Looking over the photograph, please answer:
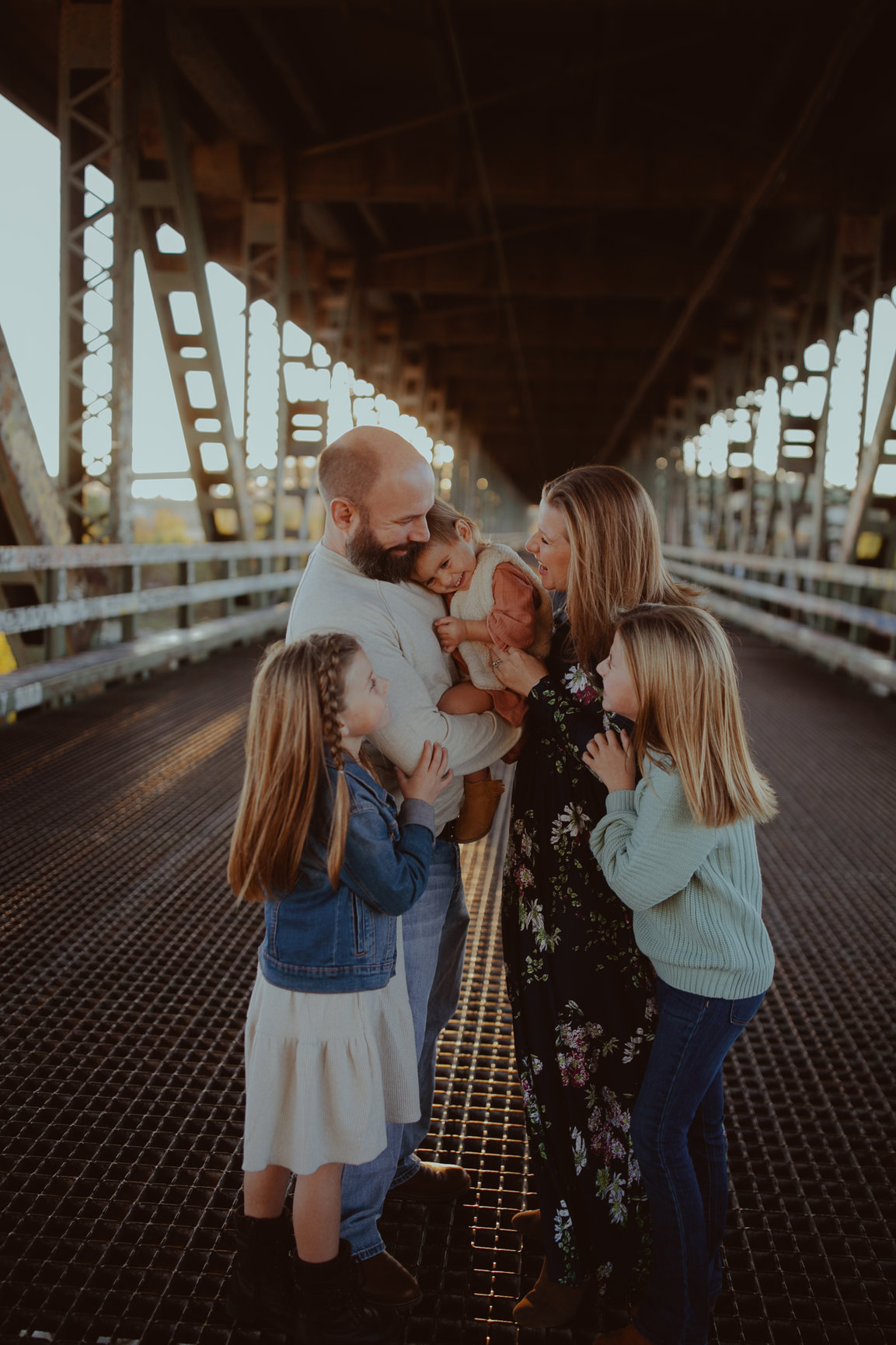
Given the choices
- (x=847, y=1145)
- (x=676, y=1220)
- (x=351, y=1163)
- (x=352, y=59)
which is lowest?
(x=847, y=1145)

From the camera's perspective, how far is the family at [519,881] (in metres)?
1.79

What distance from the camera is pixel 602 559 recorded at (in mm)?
2045

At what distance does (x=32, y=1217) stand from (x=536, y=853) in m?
1.28

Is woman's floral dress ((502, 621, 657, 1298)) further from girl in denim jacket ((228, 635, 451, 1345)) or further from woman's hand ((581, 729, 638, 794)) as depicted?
girl in denim jacket ((228, 635, 451, 1345))

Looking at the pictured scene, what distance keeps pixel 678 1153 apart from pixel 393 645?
1072 millimetres

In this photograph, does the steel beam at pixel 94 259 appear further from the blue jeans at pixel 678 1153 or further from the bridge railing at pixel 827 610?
the blue jeans at pixel 678 1153

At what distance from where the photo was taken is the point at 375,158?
10680mm

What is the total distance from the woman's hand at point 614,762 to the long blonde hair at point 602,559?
0.20 metres

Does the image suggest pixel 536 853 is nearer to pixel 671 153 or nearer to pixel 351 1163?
pixel 351 1163

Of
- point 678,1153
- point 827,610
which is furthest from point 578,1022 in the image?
point 827,610

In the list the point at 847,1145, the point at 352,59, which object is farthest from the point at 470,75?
the point at 847,1145

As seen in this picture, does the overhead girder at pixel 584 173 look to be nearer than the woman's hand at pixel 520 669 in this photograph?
No

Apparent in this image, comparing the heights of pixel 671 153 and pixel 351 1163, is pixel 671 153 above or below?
above

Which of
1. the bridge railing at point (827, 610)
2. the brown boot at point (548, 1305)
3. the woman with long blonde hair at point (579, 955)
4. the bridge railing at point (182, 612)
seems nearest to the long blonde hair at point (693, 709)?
the woman with long blonde hair at point (579, 955)
